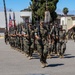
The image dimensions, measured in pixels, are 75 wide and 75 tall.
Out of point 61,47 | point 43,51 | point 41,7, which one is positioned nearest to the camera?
point 43,51

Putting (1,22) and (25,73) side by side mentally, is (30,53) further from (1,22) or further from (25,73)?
(1,22)

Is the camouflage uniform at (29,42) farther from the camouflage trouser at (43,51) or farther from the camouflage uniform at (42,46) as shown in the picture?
the camouflage trouser at (43,51)

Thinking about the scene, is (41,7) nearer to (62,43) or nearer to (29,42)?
(62,43)

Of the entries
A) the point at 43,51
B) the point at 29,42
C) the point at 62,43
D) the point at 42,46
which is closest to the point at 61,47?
the point at 62,43

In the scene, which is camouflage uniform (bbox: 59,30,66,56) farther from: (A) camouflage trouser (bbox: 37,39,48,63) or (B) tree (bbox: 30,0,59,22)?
(B) tree (bbox: 30,0,59,22)

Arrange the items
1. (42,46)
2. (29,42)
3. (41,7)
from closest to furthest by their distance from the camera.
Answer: (42,46)
(29,42)
(41,7)

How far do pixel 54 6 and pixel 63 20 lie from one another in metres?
15.1

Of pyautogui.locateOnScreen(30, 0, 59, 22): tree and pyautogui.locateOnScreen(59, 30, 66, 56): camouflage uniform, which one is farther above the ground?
pyautogui.locateOnScreen(30, 0, 59, 22): tree

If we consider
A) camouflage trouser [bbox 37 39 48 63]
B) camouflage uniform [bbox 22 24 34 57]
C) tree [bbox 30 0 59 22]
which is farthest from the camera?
tree [bbox 30 0 59 22]

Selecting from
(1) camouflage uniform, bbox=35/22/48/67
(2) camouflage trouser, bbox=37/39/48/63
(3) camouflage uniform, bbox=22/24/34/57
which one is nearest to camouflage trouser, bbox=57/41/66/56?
(3) camouflage uniform, bbox=22/24/34/57

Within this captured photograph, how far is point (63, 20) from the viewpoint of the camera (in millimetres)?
78188

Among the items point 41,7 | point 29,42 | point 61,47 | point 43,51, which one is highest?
point 41,7

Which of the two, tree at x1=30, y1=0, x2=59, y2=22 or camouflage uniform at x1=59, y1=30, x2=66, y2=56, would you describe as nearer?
camouflage uniform at x1=59, y1=30, x2=66, y2=56

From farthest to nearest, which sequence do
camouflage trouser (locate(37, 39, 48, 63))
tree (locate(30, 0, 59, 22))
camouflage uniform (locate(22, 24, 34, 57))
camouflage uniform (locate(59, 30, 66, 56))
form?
tree (locate(30, 0, 59, 22)), camouflage uniform (locate(59, 30, 66, 56)), camouflage uniform (locate(22, 24, 34, 57)), camouflage trouser (locate(37, 39, 48, 63))
